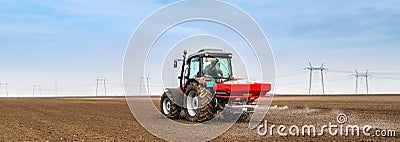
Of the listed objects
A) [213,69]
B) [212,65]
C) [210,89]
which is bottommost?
[210,89]

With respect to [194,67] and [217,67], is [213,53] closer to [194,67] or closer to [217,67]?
[217,67]

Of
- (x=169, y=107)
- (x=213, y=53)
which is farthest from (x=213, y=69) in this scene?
(x=169, y=107)

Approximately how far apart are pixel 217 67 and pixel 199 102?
162 cm

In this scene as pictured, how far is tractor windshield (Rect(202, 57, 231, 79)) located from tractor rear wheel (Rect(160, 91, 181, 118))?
6.75 ft

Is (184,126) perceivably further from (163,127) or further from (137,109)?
(137,109)

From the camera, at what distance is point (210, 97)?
13172 mm

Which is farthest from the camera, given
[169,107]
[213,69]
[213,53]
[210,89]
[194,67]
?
[169,107]

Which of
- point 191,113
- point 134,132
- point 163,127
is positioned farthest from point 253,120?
point 134,132

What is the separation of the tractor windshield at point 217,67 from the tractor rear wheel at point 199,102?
795mm

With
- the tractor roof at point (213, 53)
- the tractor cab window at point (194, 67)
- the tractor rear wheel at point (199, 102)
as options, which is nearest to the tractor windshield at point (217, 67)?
the tractor roof at point (213, 53)

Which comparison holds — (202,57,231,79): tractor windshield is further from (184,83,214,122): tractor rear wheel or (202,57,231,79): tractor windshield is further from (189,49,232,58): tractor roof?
(184,83,214,122): tractor rear wheel

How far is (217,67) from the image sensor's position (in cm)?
1430

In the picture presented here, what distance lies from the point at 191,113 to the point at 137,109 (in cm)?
667

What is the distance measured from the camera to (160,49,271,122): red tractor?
43.4 ft
